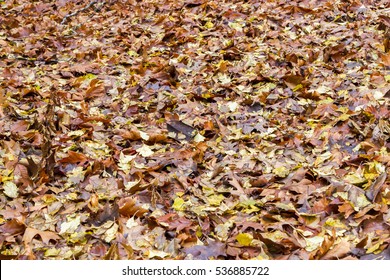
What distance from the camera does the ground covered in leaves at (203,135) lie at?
294 cm

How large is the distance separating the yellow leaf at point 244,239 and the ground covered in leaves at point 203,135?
1cm

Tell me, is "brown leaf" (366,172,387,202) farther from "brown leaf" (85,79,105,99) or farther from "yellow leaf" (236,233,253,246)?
"brown leaf" (85,79,105,99)

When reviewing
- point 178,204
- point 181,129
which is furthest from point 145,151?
point 178,204

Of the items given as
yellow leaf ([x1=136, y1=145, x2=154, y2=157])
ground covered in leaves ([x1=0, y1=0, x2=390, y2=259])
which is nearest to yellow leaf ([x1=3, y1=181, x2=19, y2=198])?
ground covered in leaves ([x1=0, y1=0, x2=390, y2=259])

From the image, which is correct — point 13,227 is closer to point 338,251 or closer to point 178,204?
point 178,204

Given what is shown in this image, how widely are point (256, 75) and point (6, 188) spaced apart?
2701mm

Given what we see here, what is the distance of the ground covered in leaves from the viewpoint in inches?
116

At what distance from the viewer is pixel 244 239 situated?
112 inches

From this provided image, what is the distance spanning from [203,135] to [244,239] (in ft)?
4.48

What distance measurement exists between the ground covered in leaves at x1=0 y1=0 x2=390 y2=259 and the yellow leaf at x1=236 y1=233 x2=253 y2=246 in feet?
0.04

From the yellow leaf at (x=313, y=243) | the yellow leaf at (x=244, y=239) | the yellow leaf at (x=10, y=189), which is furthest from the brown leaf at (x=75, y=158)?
the yellow leaf at (x=313, y=243)

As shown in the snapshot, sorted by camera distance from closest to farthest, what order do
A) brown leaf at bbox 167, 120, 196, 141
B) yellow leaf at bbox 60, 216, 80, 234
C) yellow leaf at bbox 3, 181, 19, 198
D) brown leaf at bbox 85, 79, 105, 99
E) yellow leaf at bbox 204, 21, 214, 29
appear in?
yellow leaf at bbox 60, 216, 80, 234
yellow leaf at bbox 3, 181, 19, 198
brown leaf at bbox 167, 120, 196, 141
brown leaf at bbox 85, 79, 105, 99
yellow leaf at bbox 204, 21, 214, 29

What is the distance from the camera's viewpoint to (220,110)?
14.3 feet

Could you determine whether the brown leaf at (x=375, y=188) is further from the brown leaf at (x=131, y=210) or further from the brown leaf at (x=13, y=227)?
the brown leaf at (x=13, y=227)
